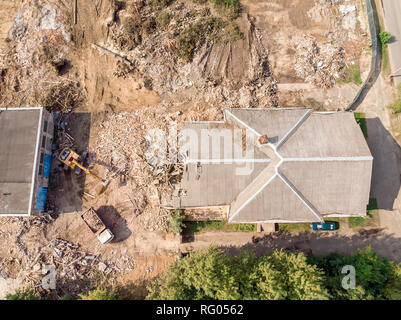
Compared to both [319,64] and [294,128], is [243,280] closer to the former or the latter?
[294,128]

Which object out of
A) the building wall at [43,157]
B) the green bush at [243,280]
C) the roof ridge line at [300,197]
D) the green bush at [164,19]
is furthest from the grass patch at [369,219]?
the building wall at [43,157]

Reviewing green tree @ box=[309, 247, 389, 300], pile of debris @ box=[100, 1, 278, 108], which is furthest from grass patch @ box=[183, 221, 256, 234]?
pile of debris @ box=[100, 1, 278, 108]

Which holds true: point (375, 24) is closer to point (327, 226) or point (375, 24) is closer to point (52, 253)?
point (327, 226)

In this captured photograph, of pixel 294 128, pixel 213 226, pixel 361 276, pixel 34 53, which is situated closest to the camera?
pixel 361 276

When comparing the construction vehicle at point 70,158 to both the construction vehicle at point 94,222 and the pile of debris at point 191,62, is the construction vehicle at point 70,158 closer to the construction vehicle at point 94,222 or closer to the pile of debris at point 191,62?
the construction vehicle at point 94,222

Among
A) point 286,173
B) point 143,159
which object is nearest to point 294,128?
point 286,173

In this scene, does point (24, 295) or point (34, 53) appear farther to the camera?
point (34, 53)
